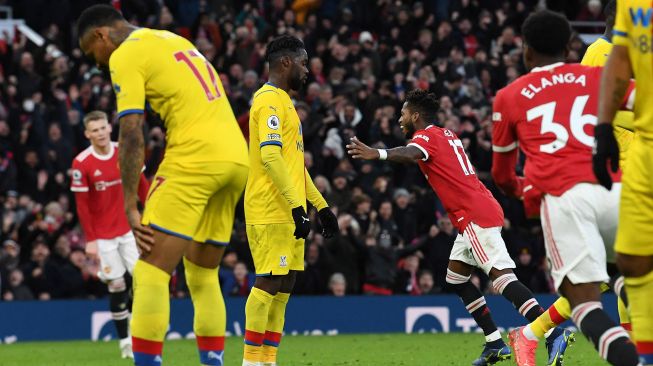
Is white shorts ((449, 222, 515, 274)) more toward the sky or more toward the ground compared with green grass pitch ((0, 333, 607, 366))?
more toward the sky

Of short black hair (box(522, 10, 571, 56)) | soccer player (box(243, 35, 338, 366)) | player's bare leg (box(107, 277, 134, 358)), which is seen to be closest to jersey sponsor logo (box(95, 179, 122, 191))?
player's bare leg (box(107, 277, 134, 358))

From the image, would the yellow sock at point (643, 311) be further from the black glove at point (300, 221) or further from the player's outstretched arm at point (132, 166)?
the black glove at point (300, 221)

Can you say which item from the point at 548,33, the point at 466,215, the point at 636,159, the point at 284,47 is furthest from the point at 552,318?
the point at 636,159

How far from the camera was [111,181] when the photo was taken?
13.0m

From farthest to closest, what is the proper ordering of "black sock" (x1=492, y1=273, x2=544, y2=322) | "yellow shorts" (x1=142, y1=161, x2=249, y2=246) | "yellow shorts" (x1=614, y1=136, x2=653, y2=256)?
"black sock" (x1=492, y1=273, x2=544, y2=322) < "yellow shorts" (x1=142, y1=161, x2=249, y2=246) < "yellow shorts" (x1=614, y1=136, x2=653, y2=256)

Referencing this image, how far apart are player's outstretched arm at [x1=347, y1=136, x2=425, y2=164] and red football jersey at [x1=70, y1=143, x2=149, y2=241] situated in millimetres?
4343

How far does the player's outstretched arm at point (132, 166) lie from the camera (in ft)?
21.6

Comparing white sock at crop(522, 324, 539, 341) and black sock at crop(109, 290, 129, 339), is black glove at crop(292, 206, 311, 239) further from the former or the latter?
black sock at crop(109, 290, 129, 339)

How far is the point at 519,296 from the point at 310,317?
7.68 m

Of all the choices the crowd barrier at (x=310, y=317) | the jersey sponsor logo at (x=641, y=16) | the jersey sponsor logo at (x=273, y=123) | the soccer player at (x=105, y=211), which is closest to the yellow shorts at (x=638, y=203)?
the jersey sponsor logo at (x=641, y=16)

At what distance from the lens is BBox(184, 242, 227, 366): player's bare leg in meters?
7.07

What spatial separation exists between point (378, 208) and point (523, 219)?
106 inches

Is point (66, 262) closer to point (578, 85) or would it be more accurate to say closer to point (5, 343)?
point (5, 343)

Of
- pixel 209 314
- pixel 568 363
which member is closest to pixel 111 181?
pixel 568 363
